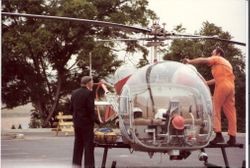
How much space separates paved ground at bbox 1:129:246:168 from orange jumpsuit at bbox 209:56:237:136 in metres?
0.20

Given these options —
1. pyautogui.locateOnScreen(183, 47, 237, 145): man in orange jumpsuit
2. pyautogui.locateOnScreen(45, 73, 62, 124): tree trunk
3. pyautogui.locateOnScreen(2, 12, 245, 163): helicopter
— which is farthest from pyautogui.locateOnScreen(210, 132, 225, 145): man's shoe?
pyautogui.locateOnScreen(45, 73, 62, 124): tree trunk

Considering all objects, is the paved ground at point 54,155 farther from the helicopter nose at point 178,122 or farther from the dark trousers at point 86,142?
the helicopter nose at point 178,122

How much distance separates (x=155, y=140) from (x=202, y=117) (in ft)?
1.60

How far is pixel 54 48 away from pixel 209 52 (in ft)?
4.96

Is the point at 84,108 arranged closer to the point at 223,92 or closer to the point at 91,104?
the point at 91,104

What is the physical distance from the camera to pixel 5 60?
5531mm

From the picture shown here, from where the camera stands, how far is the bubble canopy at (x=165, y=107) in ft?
16.6

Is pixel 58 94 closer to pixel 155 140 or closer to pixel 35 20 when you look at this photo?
pixel 35 20

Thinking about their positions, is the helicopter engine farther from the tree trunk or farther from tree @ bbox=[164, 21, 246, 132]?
the tree trunk

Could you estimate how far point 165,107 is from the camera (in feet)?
16.7

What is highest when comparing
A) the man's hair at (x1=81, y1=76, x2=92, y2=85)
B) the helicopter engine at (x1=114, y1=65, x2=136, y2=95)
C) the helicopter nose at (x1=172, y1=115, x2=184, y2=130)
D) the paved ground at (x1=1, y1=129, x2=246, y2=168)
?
the helicopter engine at (x1=114, y1=65, x2=136, y2=95)

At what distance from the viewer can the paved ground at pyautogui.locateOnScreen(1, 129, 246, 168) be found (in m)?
5.78

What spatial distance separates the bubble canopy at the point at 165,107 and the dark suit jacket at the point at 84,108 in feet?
1.19

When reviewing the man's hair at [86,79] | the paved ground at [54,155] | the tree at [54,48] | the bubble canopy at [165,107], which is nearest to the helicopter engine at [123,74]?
the tree at [54,48]
